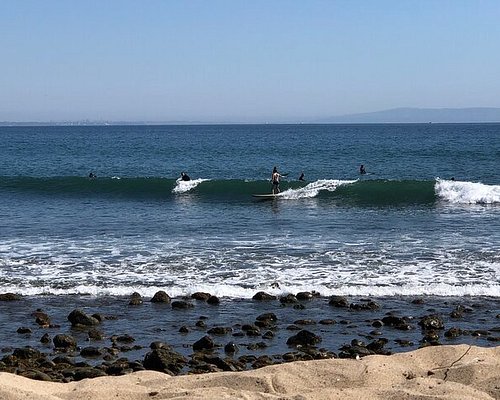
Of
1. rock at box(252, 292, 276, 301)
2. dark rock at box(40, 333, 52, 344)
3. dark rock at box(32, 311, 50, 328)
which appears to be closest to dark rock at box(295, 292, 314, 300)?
rock at box(252, 292, 276, 301)

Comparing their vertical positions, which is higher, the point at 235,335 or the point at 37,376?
the point at 37,376

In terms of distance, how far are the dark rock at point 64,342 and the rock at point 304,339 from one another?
3412mm

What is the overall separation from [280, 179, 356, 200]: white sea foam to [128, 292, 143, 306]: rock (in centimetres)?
2082

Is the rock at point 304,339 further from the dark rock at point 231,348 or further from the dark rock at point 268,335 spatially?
the dark rock at point 231,348

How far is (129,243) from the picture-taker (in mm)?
21422

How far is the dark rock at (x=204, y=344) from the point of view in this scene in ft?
37.2

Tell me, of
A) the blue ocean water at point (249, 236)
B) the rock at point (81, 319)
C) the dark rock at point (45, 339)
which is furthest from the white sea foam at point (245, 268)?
the dark rock at point (45, 339)

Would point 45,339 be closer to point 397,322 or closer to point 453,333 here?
point 397,322

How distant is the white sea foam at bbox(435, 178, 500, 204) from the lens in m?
32.5

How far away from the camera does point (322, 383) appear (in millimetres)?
8594

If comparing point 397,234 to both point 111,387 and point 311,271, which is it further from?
point 111,387

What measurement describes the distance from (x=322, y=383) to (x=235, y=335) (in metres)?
3.70

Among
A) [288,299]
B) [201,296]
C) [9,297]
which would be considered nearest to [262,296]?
[288,299]

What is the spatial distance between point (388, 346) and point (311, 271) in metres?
5.82
